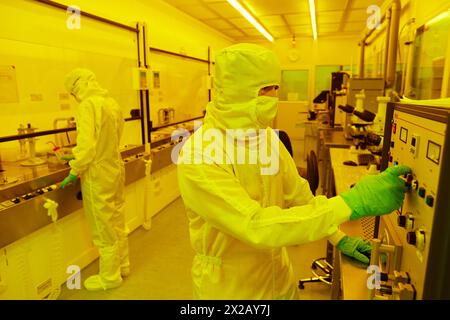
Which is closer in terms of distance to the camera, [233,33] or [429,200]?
[429,200]

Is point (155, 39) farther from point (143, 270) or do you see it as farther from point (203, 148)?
point (203, 148)

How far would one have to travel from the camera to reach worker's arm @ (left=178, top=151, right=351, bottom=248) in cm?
87

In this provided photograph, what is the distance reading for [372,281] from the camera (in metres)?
0.95

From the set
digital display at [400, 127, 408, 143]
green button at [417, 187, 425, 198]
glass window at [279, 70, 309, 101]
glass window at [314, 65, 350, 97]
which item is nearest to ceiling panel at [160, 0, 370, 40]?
glass window at [314, 65, 350, 97]

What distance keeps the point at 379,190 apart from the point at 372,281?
0.29 metres

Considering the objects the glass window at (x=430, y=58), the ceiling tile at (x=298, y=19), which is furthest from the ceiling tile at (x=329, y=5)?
the glass window at (x=430, y=58)

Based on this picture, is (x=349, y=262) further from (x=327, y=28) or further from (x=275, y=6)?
(x=327, y=28)

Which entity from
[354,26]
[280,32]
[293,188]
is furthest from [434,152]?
[280,32]

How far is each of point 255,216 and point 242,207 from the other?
0.04 meters

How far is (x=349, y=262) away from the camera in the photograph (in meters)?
1.17

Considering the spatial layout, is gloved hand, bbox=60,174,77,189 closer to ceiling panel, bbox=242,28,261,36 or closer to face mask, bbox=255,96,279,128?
face mask, bbox=255,96,279,128

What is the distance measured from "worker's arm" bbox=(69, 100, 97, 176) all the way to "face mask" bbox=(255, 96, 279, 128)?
1490 mm

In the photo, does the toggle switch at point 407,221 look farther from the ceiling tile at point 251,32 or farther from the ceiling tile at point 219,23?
the ceiling tile at point 251,32
